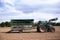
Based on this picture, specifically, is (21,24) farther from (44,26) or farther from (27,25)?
(44,26)

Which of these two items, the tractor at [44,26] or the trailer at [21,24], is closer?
the trailer at [21,24]

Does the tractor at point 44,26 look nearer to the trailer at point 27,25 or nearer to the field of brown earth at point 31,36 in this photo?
the trailer at point 27,25

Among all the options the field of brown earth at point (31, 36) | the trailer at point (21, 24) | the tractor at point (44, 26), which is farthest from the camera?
the tractor at point (44, 26)

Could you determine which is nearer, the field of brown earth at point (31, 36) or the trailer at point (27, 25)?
the field of brown earth at point (31, 36)

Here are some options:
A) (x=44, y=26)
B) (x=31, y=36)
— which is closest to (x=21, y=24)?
(x=44, y=26)

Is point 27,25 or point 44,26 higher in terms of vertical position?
point 27,25

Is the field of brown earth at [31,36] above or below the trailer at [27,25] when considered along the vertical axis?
below

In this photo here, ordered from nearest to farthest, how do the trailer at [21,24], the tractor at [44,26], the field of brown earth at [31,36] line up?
the field of brown earth at [31,36]
the trailer at [21,24]
the tractor at [44,26]

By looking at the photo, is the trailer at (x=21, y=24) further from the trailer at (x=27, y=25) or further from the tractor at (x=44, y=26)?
the tractor at (x=44, y=26)

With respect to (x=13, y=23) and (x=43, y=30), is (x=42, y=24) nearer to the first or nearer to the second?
(x=43, y=30)

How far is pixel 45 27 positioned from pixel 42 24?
0.39 m

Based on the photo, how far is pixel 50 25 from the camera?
18.5 meters

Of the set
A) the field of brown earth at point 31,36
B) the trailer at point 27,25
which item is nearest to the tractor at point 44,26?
the trailer at point 27,25

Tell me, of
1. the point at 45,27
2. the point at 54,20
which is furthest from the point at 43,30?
the point at 54,20
